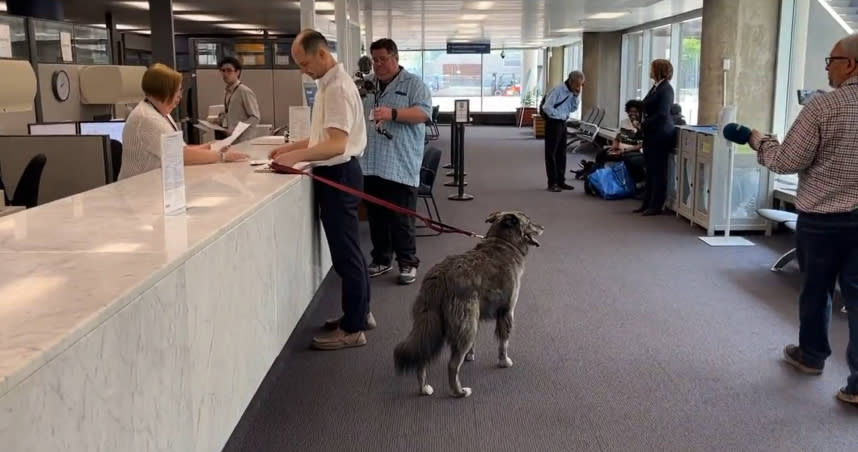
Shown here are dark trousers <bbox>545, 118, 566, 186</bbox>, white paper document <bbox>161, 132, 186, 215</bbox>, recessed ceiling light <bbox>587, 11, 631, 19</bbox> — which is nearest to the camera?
white paper document <bbox>161, 132, 186, 215</bbox>

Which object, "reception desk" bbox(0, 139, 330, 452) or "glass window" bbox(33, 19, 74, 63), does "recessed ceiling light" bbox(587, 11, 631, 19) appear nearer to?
"glass window" bbox(33, 19, 74, 63)

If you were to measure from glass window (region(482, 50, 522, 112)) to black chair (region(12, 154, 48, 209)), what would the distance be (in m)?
22.9

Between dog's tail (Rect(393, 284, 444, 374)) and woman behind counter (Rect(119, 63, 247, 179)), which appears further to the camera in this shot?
woman behind counter (Rect(119, 63, 247, 179))

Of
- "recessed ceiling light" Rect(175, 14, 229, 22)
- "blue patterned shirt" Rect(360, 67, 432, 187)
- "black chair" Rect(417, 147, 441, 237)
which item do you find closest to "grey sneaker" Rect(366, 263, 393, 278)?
"blue patterned shirt" Rect(360, 67, 432, 187)

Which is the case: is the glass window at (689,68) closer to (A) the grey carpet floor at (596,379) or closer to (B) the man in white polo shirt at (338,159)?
(A) the grey carpet floor at (596,379)

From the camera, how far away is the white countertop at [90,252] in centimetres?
135

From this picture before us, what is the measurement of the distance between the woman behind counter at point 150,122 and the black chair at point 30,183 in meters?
1.53

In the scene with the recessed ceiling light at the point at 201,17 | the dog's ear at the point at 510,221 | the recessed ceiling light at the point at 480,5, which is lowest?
the dog's ear at the point at 510,221

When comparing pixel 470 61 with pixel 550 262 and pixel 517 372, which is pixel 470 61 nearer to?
pixel 550 262

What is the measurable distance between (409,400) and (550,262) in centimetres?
273

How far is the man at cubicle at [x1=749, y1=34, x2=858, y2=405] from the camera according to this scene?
3.13 metres

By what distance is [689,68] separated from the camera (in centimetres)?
1264

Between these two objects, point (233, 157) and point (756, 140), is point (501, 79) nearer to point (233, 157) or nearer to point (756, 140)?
point (233, 157)

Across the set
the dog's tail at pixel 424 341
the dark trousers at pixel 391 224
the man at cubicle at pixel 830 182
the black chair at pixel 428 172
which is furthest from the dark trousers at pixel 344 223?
the black chair at pixel 428 172
